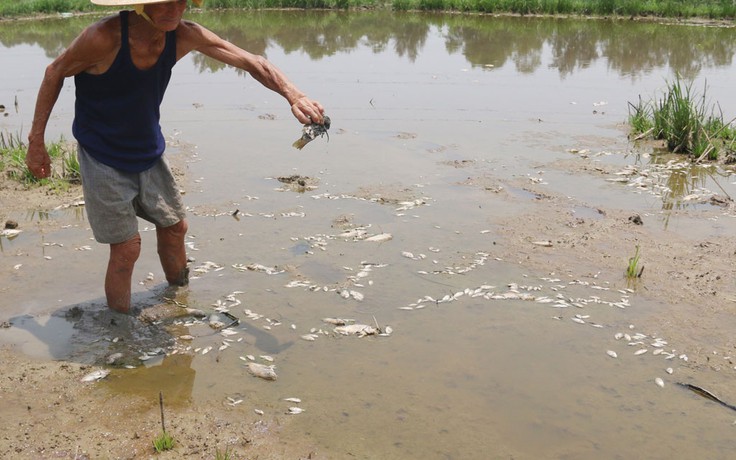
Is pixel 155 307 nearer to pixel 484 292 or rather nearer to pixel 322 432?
pixel 322 432

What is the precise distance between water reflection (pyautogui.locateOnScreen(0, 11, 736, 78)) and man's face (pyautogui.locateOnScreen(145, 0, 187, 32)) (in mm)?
9122

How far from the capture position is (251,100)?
10312mm

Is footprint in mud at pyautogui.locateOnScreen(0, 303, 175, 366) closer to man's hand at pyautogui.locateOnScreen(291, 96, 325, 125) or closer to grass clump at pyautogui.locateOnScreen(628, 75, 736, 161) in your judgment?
man's hand at pyautogui.locateOnScreen(291, 96, 325, 125)

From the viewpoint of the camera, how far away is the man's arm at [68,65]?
375 centimetres

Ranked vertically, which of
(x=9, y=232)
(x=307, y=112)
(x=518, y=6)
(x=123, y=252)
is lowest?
(x=9, y=232)

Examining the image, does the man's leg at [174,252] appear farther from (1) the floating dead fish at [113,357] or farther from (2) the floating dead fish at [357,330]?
(2) the floating dead fish at [357,330]

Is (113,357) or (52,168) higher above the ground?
(52,168)

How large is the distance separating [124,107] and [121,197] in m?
0.47

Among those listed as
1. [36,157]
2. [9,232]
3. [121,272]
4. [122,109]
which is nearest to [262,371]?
[121,272]

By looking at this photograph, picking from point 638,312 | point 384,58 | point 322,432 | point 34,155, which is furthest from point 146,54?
point 384,58

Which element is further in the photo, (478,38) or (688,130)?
(478,38)

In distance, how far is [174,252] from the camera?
4684 millimetres

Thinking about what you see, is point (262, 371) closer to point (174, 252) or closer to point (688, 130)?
point (174, 252)

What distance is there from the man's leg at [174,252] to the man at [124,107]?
0.20 metres
